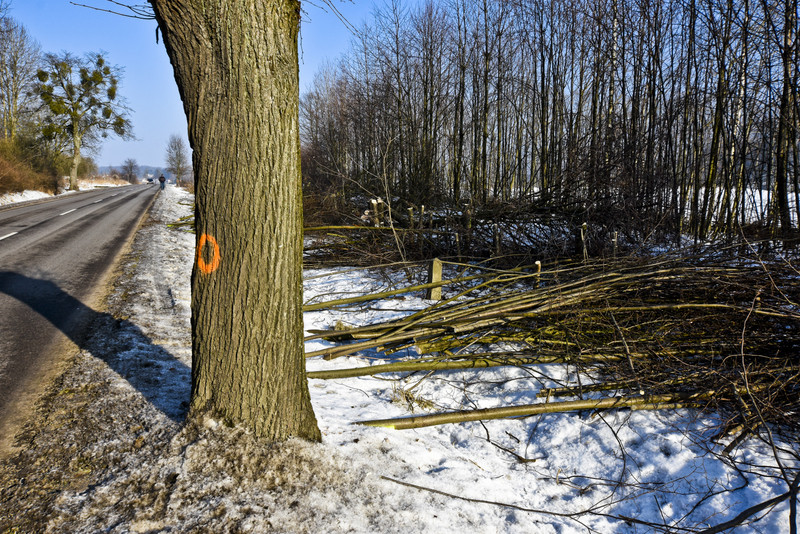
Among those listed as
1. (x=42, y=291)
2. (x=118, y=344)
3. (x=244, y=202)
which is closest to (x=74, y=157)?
(x=42, y=291)

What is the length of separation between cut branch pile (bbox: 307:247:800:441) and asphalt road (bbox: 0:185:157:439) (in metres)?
2.40

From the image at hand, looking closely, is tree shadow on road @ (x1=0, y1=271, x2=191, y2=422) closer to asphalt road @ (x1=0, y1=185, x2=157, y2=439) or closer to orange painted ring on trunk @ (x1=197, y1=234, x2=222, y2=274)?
asphalt road @ (x1=0, y1=185, x2=157, y2=439)

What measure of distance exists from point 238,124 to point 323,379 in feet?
8.20

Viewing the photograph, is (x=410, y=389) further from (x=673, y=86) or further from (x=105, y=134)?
(x=105, y=134)

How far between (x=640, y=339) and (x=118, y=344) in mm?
4881

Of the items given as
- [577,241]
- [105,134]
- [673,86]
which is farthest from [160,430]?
[105,134]

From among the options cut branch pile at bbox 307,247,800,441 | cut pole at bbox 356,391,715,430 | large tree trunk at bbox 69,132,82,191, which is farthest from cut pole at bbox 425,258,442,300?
large tree trunk at bbox 69,132,82,191

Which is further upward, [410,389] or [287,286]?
[287,286]

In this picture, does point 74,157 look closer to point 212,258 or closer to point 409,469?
point 212,258

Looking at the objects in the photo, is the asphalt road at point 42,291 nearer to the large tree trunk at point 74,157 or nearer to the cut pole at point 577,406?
the cut pole at point 577,406

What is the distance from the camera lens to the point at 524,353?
4367 mm

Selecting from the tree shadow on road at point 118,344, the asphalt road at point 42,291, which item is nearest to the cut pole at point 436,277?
the tree shadow on road at point 118,344

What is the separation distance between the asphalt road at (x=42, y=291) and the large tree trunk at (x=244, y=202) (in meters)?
1.65

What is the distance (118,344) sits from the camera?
448 cm
